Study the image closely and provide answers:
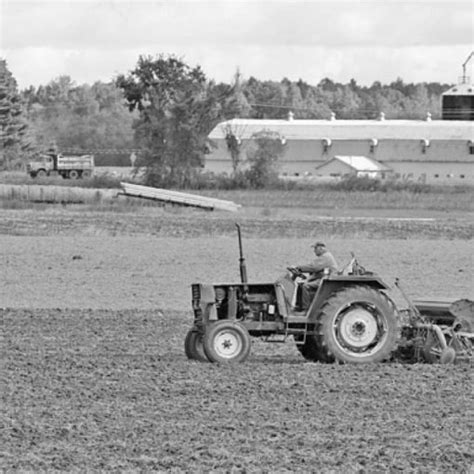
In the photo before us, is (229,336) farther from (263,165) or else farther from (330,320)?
(263,165)

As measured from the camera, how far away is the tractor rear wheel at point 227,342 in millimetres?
14836

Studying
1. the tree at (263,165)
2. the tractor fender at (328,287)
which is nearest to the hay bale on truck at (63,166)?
the tree at (263,165)

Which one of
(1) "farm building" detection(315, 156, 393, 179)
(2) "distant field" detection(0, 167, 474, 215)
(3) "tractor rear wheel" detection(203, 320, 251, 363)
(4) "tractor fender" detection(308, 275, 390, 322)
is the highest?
(4) "tractor fender" detection(308, 275, 390, 322)

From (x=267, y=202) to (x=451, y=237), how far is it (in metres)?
23.0

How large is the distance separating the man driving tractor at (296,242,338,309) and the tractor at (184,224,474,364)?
69mm

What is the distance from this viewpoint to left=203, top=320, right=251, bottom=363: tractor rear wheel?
584 inches

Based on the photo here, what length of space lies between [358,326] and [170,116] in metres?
64.1

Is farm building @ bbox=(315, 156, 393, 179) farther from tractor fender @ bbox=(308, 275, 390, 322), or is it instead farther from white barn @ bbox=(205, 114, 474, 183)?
tractor fender @ bbox=(308, 275, 390, 322)

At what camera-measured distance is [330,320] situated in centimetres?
1463

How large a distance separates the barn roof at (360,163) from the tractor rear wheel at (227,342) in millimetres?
81324

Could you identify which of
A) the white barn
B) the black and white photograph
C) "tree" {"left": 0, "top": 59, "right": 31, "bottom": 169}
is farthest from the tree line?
the black and white photograph

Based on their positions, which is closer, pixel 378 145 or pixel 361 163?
pixel 361 163

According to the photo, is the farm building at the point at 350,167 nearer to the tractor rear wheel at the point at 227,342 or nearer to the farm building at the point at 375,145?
the farm building at the point at 375,145

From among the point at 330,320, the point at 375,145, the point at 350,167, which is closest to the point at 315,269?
the point at 330,320
